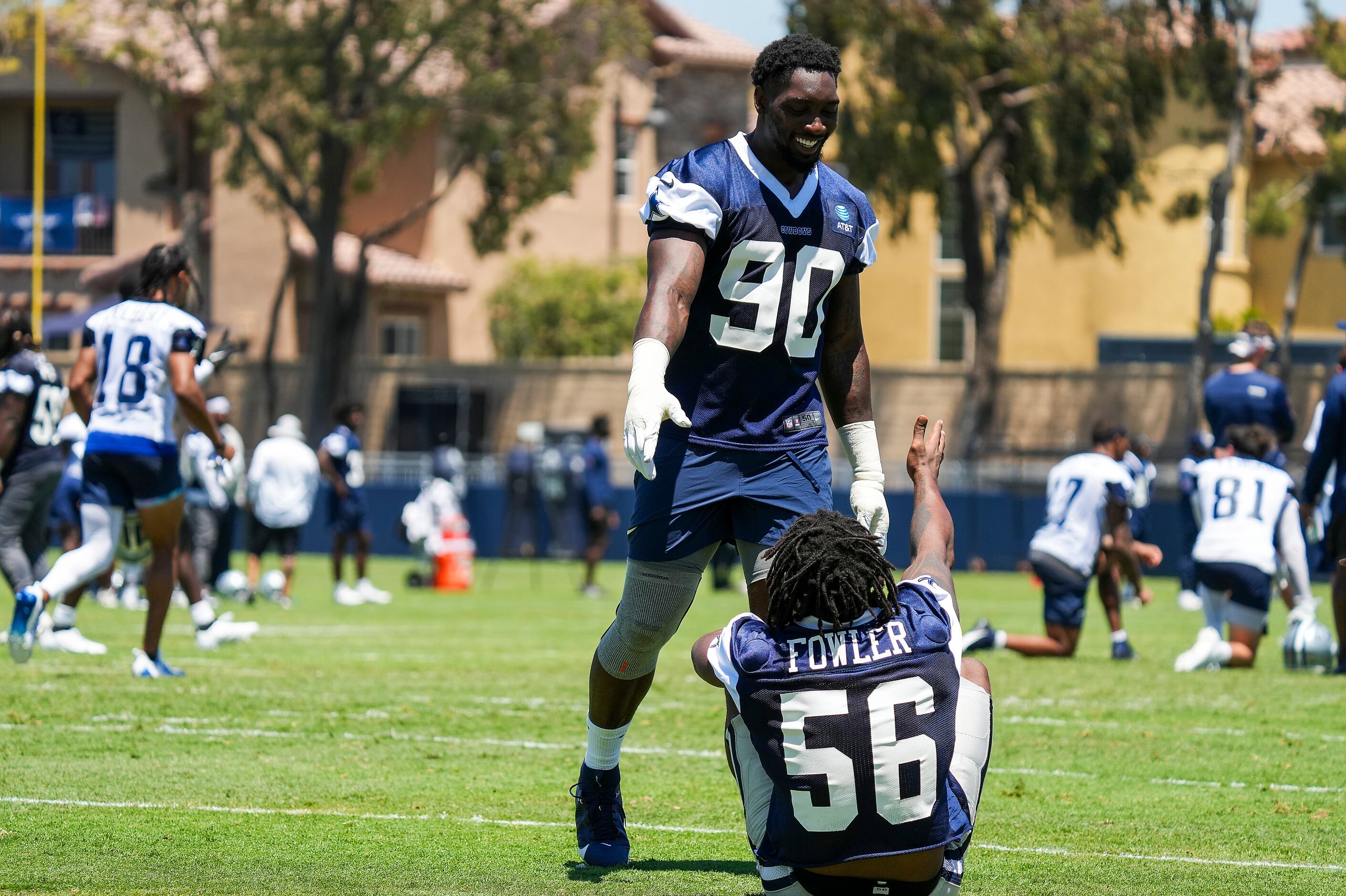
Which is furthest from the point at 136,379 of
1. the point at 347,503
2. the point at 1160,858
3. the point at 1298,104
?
the point at 1298,104

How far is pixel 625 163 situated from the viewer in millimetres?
48688

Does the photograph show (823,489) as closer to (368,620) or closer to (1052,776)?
(1052,776)

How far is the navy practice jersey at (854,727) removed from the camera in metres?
4.15

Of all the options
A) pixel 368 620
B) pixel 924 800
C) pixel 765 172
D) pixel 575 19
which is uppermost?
pixel 575 19

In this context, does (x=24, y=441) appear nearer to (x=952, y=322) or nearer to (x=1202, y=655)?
(x=1202, y=655)

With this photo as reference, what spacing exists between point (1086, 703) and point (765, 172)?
5.03m

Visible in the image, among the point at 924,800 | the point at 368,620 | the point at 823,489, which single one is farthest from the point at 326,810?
the point at 368,620

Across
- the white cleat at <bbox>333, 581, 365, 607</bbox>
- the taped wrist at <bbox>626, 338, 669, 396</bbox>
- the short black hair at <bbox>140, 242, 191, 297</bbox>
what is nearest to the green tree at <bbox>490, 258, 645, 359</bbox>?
the white cleat at <bbox>333, 581, 365, 607</bbox>

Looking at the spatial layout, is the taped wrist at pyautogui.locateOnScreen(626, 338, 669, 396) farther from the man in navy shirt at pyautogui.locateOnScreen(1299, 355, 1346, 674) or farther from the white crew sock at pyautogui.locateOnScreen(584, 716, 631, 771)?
the man in navy shirt at pyautogui.locateOnScreen(1299, 355, 1346, 674)

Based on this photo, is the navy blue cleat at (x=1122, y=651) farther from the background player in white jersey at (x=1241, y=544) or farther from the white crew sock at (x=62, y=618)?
the white crew sock at (x=62, y=618)

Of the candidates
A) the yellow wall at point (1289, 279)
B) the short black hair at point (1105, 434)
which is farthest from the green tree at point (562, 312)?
the short black hair at point (1105, 434)

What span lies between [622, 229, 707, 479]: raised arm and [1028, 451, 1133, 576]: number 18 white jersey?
7302 mm

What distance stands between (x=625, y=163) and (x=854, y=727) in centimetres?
4529

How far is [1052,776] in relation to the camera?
698cm
